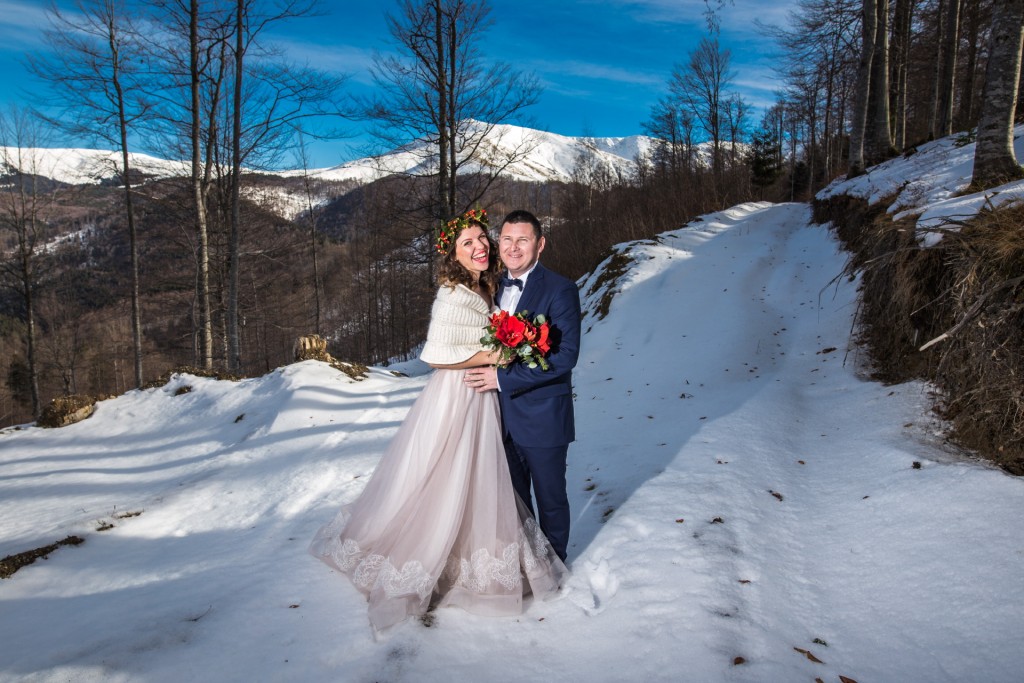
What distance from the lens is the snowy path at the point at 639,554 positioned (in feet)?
7.18

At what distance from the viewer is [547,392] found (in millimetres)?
2592

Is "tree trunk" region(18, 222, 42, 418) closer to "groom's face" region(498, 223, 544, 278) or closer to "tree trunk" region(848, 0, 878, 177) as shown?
"groom's face" region(498, 223, 544, 278)

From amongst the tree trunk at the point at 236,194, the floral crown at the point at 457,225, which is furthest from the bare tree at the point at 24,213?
the floral crown at the point at 457,225

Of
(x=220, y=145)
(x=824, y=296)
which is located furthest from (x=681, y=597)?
(x=220, y=145)

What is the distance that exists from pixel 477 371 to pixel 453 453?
48cm

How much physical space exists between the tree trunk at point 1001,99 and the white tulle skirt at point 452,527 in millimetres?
6501

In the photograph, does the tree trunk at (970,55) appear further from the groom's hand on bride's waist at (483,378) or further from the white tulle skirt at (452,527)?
the white tulle skirt at (452,527)

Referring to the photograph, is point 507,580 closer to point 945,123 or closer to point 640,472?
point 640,472

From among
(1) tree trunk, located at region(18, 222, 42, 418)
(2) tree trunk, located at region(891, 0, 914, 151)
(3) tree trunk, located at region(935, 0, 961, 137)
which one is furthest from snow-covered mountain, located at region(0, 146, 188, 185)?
(2) tree trunk, located at region(891, 0, 914, 151)

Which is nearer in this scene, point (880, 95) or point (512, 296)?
point (512, 296)

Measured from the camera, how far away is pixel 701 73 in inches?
1104

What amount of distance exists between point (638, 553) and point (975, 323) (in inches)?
98.8

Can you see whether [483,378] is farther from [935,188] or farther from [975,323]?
[935,188]

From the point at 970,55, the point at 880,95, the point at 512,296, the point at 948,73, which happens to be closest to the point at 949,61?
the point at 948,73
